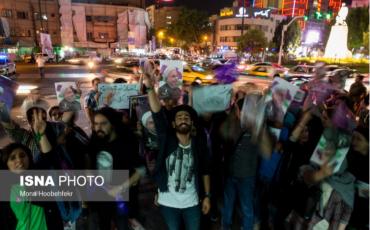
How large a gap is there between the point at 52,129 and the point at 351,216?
3.33 metres

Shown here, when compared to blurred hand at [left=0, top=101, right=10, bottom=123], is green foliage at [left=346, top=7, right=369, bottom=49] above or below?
above

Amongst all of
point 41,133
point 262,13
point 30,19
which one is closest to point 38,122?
point 41,133

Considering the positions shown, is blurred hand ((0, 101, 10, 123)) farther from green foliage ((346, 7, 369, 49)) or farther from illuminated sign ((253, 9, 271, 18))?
illuminated sign ((253, 9, 271, 18))

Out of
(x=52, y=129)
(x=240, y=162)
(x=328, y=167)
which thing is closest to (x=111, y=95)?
(x=52, y=129)

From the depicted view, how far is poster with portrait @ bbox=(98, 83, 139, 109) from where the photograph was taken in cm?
503

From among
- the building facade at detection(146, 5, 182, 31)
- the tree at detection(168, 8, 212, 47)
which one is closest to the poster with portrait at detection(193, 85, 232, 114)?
the tree at detection(168, 8, 212, 47)

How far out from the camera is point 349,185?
2.87 m

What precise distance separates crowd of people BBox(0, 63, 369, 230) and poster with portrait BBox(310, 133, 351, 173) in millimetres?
11

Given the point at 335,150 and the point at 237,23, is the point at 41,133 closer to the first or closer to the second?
the point at 335,150

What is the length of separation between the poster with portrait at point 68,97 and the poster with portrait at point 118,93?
1.83 ft

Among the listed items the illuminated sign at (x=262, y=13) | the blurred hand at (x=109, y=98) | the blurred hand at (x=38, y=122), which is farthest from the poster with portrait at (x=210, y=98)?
the illuminated sign at (x=262, y=13)

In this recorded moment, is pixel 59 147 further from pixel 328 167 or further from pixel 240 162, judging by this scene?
pixel 328 167

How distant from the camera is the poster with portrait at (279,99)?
3.41m

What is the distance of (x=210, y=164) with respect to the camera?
9.75 feet
